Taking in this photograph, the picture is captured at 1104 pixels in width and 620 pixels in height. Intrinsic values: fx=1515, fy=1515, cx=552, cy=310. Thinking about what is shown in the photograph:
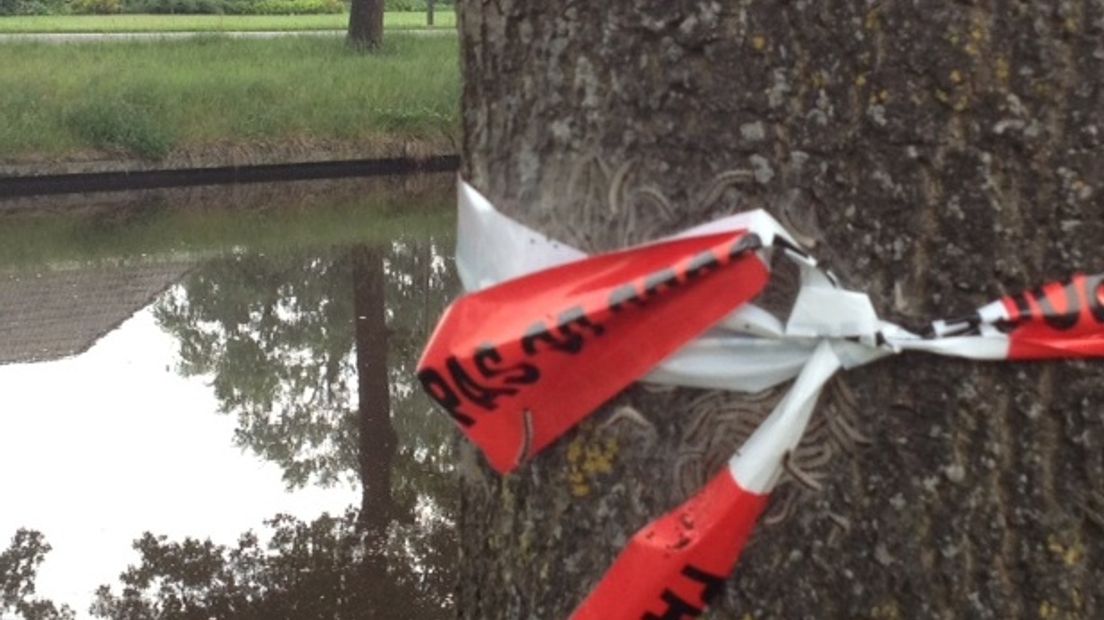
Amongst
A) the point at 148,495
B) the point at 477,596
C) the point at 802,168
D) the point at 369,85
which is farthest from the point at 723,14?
the point at 369,85

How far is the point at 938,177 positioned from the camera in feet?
4.42

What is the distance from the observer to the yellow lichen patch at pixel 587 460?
1.49 metres

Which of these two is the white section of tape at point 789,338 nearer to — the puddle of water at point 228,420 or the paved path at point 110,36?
the puddle of water at point 228,420

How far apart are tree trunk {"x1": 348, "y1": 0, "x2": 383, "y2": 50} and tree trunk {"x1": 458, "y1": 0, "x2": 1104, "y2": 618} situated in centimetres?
1734

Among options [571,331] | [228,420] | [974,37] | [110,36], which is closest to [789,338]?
[571,331]

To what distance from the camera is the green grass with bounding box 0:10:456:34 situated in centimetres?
2430

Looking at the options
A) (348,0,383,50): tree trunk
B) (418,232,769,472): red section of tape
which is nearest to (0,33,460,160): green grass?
(348,0,383,50): tree trunk

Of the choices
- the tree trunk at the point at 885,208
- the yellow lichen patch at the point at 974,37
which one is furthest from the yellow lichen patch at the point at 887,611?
the yellow lichen patch at the point at 974,37

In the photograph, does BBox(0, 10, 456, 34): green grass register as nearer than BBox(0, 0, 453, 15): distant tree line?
Yes

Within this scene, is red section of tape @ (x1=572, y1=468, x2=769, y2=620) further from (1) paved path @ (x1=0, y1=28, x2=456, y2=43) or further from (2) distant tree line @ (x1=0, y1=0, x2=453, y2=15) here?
(2) distant tree line @ (x1=0, y1=0, x2=453, y2=15)

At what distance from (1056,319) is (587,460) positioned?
463 mm

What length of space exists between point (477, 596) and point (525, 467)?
236 millimetres

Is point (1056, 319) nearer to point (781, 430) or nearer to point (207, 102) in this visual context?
point (781, 430)

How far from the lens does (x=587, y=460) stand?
4.93 feet
